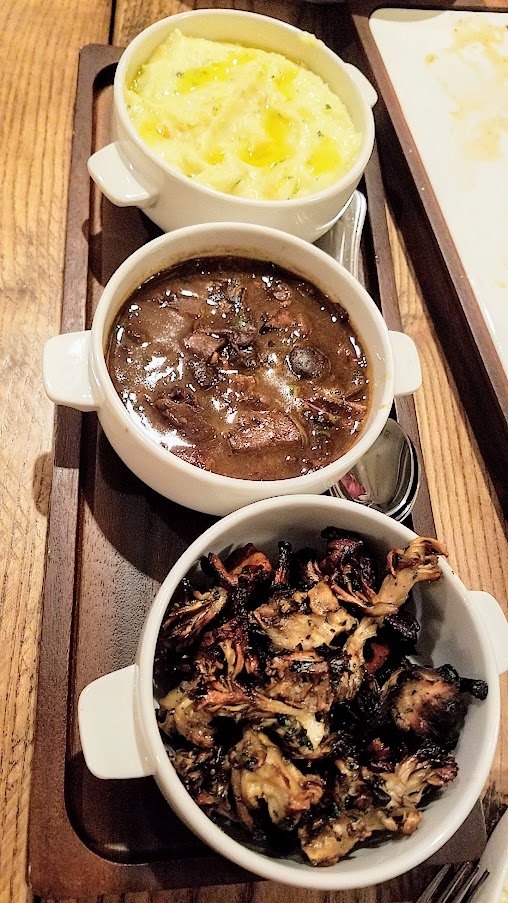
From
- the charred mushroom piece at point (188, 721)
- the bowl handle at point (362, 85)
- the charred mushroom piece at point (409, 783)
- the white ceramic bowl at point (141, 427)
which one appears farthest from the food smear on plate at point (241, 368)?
the bowl handle at point (362, 85)

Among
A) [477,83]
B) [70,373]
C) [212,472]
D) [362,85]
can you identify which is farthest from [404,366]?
[477,83]

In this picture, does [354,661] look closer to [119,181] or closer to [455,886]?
[455,886]

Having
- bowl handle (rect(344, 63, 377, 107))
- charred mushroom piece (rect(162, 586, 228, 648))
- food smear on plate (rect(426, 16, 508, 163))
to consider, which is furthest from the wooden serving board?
food smear on plate (rect(426, 16, 508, 163))

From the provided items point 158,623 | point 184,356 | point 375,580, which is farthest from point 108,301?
point 375,580

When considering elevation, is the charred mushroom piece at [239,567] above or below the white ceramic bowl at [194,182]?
→ below

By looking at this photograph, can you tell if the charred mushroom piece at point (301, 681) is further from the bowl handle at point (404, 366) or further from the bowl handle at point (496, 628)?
the bowl handle at point (404, 366)

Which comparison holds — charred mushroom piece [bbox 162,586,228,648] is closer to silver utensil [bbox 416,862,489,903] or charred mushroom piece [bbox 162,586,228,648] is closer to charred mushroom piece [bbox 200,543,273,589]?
charred mushroom piece [bbox 200,543,273,589]
